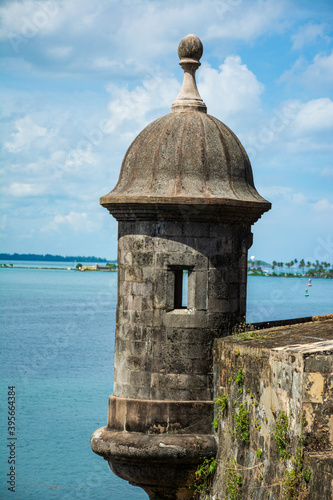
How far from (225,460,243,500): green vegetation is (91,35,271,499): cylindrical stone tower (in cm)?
51

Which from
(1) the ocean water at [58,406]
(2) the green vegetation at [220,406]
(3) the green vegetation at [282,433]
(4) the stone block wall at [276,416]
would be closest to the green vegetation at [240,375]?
(4) the stone block wall at [276,416]

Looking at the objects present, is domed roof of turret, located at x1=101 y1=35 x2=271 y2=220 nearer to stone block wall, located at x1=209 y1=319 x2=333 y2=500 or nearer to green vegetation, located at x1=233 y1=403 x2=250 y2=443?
stone block wall, located at x1=209 y1=319 x2=333 y2=500

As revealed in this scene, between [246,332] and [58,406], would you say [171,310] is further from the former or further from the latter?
[58,406]

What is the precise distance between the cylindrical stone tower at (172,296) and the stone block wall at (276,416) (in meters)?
0.31

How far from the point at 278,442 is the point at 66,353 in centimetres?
3181

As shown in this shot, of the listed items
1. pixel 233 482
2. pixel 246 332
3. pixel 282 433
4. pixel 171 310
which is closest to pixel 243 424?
pixel 233 482

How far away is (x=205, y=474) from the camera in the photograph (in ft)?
27.6

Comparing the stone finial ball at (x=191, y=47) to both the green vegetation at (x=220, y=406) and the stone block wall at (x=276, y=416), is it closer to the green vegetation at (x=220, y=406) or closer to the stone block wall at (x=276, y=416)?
the stone block wall at (x=276, y=416)

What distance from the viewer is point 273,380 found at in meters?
7.01

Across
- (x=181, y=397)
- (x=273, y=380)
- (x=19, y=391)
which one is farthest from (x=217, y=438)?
(x=19, y=391)

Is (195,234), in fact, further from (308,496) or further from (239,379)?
(308,496)

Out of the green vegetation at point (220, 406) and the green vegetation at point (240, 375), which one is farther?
the green vegetation at point (220, 406)

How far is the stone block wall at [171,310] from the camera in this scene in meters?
8.51

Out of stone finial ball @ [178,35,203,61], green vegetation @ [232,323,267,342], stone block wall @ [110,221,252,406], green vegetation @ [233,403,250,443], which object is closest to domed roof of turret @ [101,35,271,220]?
stone block wall @ [110,221,252,406]
